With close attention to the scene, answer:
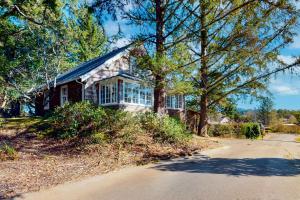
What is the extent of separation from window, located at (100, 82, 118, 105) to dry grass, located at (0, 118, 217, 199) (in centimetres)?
626

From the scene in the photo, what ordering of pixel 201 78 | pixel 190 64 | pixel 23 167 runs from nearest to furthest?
pixel 23 167 → pixel 190 64 → pixel 201 78

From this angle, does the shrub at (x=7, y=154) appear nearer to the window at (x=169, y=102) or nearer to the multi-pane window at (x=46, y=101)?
the multi-pane window at (x=46, y=101)

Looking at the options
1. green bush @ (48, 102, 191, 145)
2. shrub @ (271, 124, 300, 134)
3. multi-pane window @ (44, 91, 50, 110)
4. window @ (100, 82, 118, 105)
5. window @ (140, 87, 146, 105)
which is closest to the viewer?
green bush @ (48, 102, 191, 145)

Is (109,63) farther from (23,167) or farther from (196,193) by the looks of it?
(196,193)

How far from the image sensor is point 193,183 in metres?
7.06

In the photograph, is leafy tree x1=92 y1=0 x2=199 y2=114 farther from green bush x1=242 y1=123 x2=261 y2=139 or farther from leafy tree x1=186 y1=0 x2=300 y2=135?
green bush x1=242 y1=123 x2=261 y2=139

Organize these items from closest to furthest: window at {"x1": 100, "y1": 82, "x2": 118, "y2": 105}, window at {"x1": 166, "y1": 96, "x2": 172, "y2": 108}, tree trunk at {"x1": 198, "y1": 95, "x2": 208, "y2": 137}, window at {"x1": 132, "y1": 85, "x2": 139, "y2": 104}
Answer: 1. window at {"x1": 100, "y1": 82, "x2": 118, "y2": 105}
2. window at {"x1": 132, "y1": 85, "x2": 139, "y2": 104}
3. tree trunk at {"x1": 198, "y1": 95, "x2": 208, "y2": 137}
4. window at {"x1": 166, "y1": 96, "x2": 172, "y2": 108}

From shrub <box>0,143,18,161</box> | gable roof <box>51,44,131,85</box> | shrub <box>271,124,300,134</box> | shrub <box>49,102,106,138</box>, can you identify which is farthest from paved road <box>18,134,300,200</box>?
shrub <box>271,124,300,134</box>

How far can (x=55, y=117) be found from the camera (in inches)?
576

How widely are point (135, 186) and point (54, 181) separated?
2.03 m

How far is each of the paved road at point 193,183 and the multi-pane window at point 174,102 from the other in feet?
48.4

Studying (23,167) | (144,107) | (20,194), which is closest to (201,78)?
(144,107)

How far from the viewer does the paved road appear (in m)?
6.11

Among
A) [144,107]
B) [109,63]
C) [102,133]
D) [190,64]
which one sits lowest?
[102,133]
